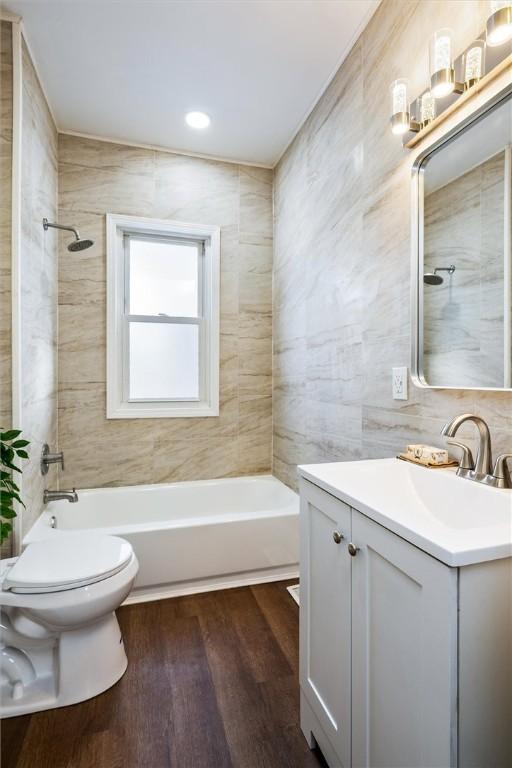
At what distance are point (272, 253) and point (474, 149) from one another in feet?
6.11

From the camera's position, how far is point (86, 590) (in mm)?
1392

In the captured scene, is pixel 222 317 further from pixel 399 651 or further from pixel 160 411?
pixel 399 651

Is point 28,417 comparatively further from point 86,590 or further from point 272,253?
point 272,253

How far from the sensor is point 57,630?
140cm

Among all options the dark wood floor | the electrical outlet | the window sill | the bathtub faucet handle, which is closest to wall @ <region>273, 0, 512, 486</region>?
the electrical outlet

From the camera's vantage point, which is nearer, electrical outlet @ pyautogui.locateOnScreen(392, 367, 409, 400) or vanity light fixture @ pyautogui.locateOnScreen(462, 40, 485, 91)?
vanity light fixture @ pyautogui.locateOnScreen(462, 40, 485, 91)

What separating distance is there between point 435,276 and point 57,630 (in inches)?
72.3

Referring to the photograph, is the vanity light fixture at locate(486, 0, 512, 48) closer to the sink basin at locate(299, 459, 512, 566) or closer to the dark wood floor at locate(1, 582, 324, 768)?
the sink basin at locate(299, 459, 512, 566)

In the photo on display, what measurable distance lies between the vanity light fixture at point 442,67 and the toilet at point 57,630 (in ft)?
6.43

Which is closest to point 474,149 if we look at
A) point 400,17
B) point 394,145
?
point 394,145

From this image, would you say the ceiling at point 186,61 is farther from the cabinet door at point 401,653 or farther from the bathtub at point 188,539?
the bathtub at point 188,539

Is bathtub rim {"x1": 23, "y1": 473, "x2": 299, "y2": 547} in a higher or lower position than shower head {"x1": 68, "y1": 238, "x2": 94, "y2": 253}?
lower

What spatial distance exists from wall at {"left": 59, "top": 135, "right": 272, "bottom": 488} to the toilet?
1.17 metres

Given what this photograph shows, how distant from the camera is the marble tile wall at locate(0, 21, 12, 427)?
1.67 metres
